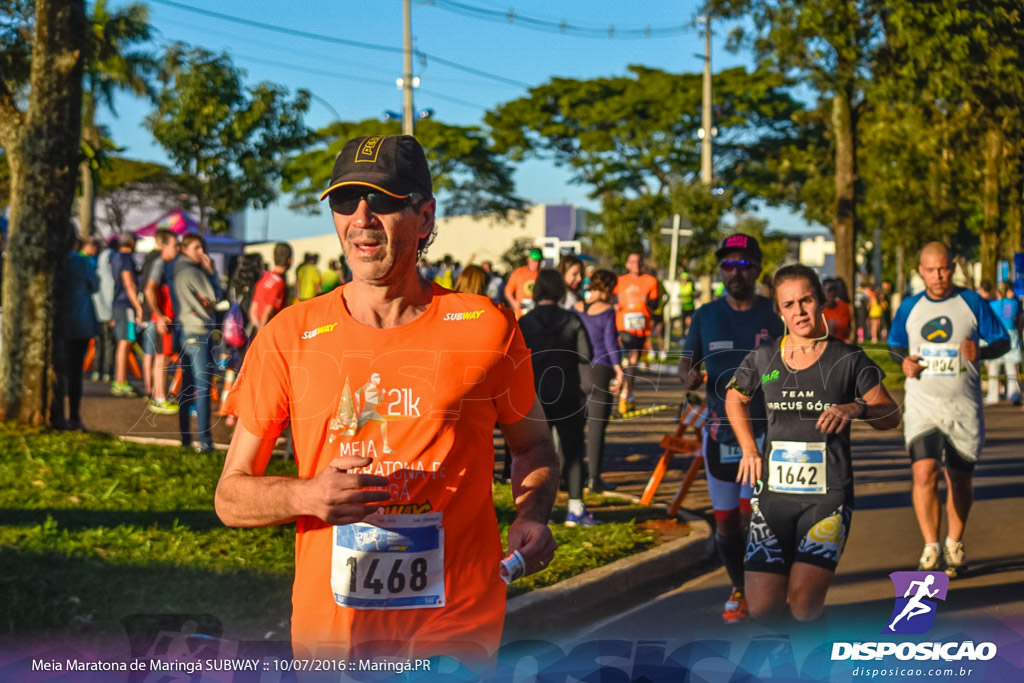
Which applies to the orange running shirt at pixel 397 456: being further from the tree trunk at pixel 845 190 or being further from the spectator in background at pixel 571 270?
the tree trunk at pixel 845 190

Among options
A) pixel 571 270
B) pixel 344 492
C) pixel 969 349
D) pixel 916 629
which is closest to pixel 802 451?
pixel 916 629

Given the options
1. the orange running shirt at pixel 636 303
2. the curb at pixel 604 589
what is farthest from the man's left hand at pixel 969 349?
the orange running shirt at pixel 636 303

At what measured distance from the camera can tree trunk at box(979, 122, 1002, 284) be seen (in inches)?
1007

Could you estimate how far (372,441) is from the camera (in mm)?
2832

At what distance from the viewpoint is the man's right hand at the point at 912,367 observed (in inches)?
300

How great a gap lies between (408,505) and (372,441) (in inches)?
6.6

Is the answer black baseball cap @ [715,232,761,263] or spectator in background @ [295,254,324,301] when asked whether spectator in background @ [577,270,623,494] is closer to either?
black baseball cap @ [715,232,761,263]

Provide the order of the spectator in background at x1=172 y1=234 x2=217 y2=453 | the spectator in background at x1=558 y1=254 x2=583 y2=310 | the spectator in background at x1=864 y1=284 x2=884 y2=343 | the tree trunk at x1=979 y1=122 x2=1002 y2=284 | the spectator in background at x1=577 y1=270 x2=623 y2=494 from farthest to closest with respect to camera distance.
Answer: the spectator in background at x1=864 y1=284 x2=884 y2=343
the tree trunk at x1=979 y1=122 x2=1002 y2=284
the spectator in background at x1=558 y1=254 x2=583 y2=310
the spectator in background at x1=172 y1=234 x2=217 y2=453
the spectator in background at x1=577 y1=270 x2=623 y2=494

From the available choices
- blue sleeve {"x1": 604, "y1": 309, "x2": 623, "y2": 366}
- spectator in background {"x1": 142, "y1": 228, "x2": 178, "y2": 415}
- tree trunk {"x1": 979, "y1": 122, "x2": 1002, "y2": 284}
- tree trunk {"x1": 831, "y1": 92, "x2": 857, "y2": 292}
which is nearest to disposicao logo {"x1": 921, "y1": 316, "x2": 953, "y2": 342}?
blue sleeve {"x1": 604, "y1": 309, "x2": 623, "y2": 366}

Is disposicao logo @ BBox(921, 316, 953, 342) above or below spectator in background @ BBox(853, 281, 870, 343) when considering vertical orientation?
below

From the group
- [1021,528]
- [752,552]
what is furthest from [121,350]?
[752,552]

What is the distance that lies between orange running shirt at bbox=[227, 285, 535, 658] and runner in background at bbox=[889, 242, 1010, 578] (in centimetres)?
525

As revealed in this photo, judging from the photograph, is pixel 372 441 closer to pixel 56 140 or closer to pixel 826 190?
pixel 56 140

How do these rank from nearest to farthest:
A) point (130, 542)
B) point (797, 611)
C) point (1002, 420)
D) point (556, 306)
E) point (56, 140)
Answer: point (797, 611)
point (130, 542)
point (556, 306)
point (56, 140)
point (1002, 420)
